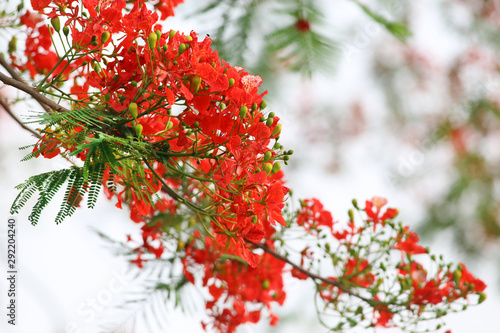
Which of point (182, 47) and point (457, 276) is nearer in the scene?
point (182, 47)

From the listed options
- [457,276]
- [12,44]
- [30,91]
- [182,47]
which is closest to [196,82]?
[182,47]

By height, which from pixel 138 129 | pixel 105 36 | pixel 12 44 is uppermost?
pixel 12 44

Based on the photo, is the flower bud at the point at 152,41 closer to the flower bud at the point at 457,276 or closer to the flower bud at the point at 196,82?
the flower bud at the point at 196,82

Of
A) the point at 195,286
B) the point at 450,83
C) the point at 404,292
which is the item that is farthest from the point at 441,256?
the point at 450,83

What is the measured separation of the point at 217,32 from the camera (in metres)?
1.00

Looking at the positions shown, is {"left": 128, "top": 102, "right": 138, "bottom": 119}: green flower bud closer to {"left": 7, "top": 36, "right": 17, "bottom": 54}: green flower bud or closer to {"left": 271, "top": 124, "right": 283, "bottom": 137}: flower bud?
{"left": 271, "top": 124, "right": 283, "bottom": 137}: flower bud

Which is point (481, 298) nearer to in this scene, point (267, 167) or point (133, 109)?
point (267, 167)

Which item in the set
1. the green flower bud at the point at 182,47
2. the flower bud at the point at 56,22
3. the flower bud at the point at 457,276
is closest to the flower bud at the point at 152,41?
the green flower bud at the point at 182,47

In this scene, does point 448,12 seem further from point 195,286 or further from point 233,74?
point 233,74

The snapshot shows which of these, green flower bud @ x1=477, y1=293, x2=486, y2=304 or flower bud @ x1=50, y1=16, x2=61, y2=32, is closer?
flower bud @ x1=50, y1=16, x2=61, y2=32

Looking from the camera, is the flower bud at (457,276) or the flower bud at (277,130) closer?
the flower bud at (277,130)

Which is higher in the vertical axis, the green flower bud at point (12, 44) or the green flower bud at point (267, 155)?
the green flower bud at point (12, 44)

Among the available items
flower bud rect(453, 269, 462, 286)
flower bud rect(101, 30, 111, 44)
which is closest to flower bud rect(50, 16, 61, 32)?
flower bud rect(101, 30, 111, 44)

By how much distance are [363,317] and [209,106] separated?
18.4 inches
